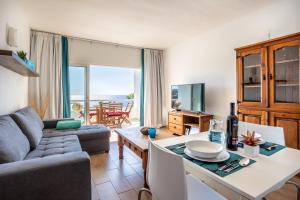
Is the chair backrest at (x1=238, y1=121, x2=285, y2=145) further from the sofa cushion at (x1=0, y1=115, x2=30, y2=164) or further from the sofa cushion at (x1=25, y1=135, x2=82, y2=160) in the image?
the sofa cushion at (x1=0, y1=115, x2=30, y2=164)

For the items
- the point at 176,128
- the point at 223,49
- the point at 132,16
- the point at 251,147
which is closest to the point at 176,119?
the point at 176,128

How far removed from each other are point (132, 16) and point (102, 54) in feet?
5.80

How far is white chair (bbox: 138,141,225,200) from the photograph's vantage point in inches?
33.4

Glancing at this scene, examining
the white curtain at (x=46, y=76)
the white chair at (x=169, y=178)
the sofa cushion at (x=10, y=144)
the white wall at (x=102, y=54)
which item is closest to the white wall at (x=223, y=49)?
the white wall at (x=102, y=54)

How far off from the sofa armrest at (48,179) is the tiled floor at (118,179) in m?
0.48

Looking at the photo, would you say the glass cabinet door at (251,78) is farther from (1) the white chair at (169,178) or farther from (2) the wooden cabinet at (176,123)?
(1) the white chair at (169,178)

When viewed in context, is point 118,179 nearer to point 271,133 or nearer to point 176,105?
point 271,133

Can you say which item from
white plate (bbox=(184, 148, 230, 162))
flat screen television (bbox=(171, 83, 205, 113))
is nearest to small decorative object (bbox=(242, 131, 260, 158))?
white plate (bbox=(184, 148, 230, 162))

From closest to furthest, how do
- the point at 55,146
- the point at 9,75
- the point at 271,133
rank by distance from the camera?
the point at 271,133, the point at 55,146, the point at 9,75

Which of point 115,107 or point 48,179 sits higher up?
point 115,107

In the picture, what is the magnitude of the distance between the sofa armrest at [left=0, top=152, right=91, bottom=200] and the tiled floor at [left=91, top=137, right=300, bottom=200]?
48 centimetres

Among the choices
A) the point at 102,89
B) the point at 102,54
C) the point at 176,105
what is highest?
the point at 102,54

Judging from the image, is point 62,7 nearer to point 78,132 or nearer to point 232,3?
point 78,132

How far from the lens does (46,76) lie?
12.3 feet
